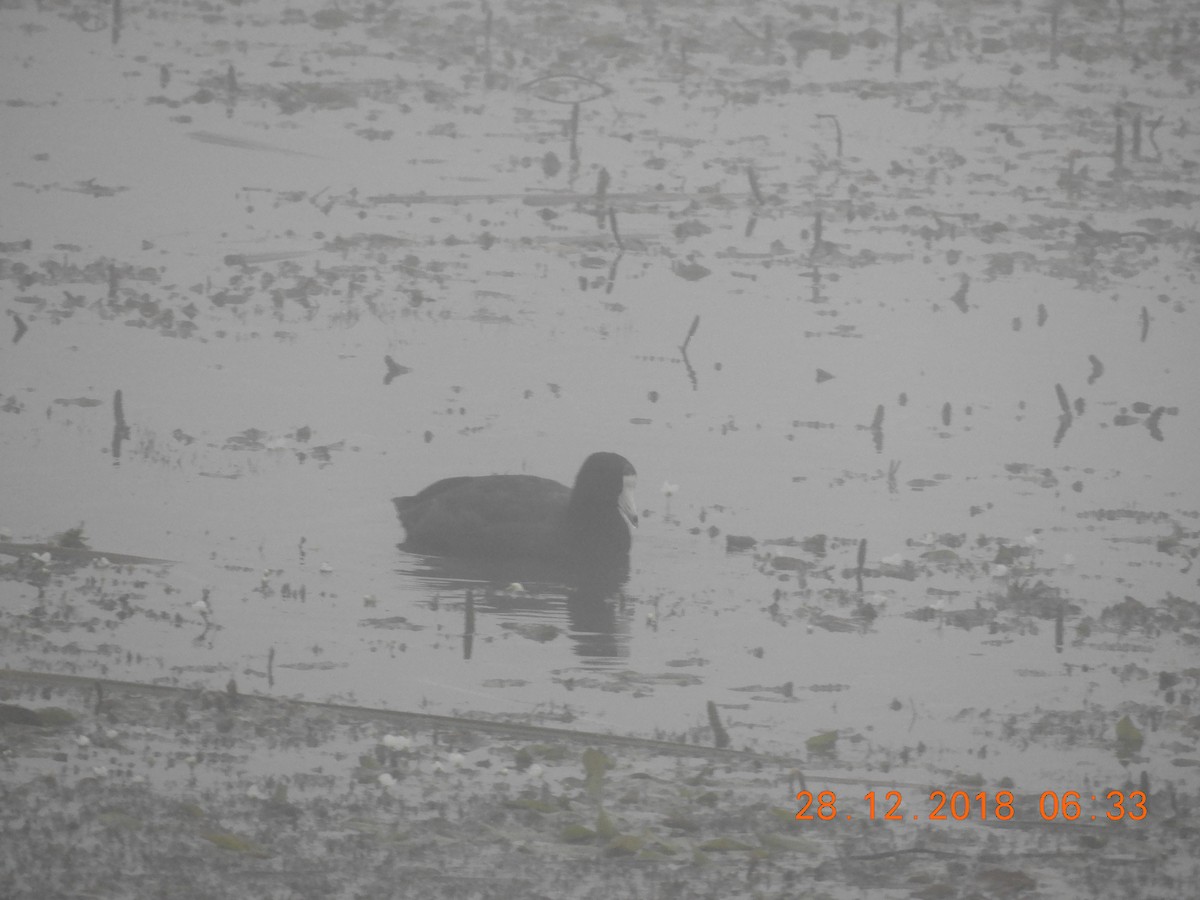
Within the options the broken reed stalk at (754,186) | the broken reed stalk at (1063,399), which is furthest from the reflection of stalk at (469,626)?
the broken reed stalk at (754,186)

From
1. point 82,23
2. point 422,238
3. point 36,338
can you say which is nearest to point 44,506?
point 36,338

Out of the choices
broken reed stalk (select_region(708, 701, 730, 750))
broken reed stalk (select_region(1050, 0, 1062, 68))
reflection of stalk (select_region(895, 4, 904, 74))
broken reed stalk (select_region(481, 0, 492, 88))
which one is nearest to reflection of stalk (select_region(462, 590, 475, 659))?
broken reed stalk (select_region(708, 701, 730, 750))

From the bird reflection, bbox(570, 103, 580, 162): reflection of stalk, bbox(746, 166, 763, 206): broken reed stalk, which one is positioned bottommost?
the bird reflection

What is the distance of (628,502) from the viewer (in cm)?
1228

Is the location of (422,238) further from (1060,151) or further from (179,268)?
(1060,151)

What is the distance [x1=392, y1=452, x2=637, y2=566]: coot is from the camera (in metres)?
12.3

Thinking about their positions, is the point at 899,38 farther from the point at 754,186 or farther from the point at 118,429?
the point at 118,429

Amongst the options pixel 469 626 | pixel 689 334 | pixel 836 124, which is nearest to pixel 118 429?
pixel 469 626

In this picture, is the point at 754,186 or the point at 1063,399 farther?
the point at 754,186

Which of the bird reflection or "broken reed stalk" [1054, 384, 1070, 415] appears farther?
"broken reed stalk" [1054, 384, 1070, 415]
